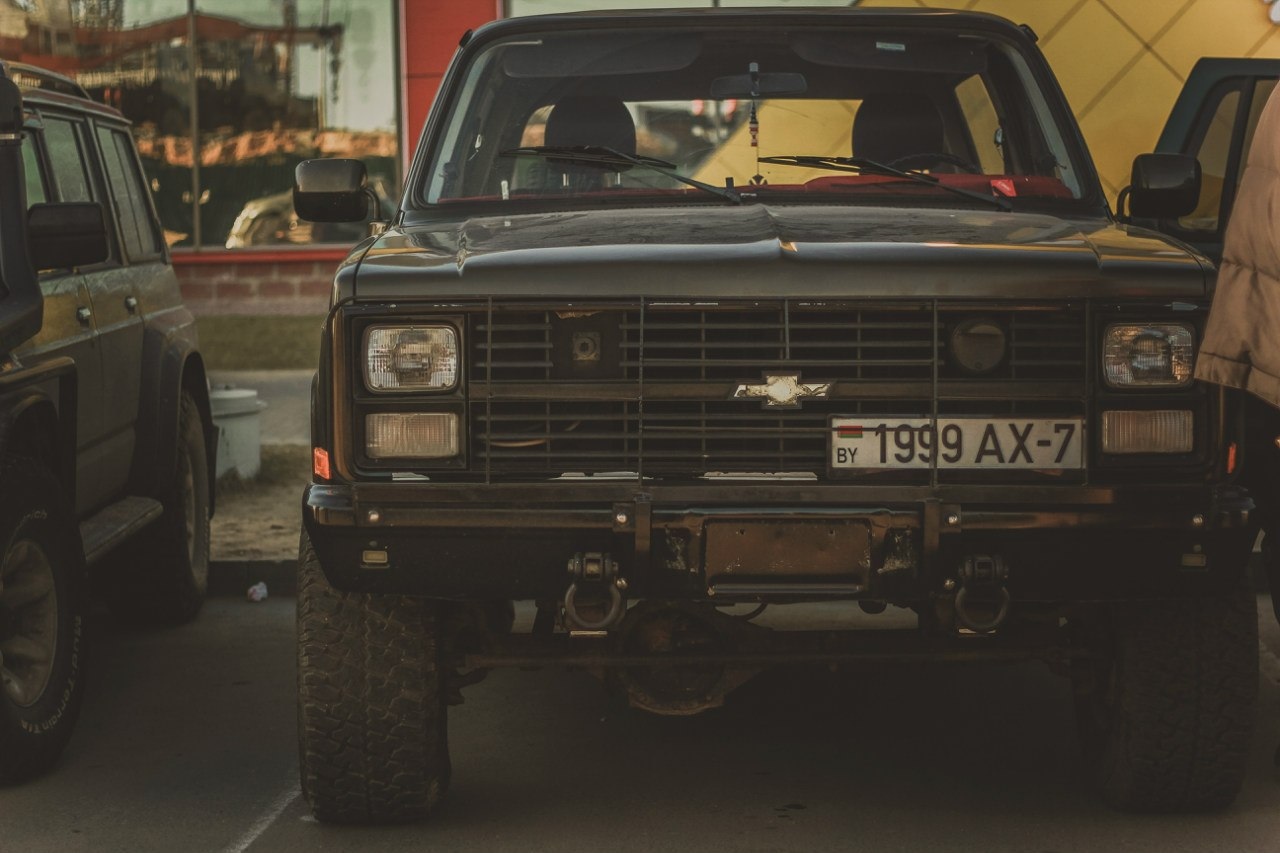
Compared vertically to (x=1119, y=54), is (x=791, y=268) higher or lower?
lower

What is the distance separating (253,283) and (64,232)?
9487 millimetres

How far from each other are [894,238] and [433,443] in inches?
44.2

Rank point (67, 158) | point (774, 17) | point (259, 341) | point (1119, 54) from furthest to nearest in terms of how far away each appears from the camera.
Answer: point (259, 341), point (1119, 54), point (67, 158), point (774, 17)

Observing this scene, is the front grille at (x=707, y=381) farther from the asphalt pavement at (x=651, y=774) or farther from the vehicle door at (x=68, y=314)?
the vehicle door at (x=68, y=314)

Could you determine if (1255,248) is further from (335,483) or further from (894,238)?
(335,483)

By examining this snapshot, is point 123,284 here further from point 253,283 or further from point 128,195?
point 253,283

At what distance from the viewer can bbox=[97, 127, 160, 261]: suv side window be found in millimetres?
7250

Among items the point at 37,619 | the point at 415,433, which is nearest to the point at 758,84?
the point at 415,433

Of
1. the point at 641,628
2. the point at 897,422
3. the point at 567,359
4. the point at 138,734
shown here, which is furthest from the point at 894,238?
the point at 138,734

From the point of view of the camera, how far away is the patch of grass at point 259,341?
48.3 feet

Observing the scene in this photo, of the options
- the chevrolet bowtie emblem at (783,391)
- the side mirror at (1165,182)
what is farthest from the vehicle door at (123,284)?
the side mirror at (1165,182)

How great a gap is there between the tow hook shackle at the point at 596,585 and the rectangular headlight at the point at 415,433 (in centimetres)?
36

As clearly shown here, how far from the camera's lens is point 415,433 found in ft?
14.1

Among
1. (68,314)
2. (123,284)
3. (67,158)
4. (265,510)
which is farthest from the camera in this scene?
(265,510)
